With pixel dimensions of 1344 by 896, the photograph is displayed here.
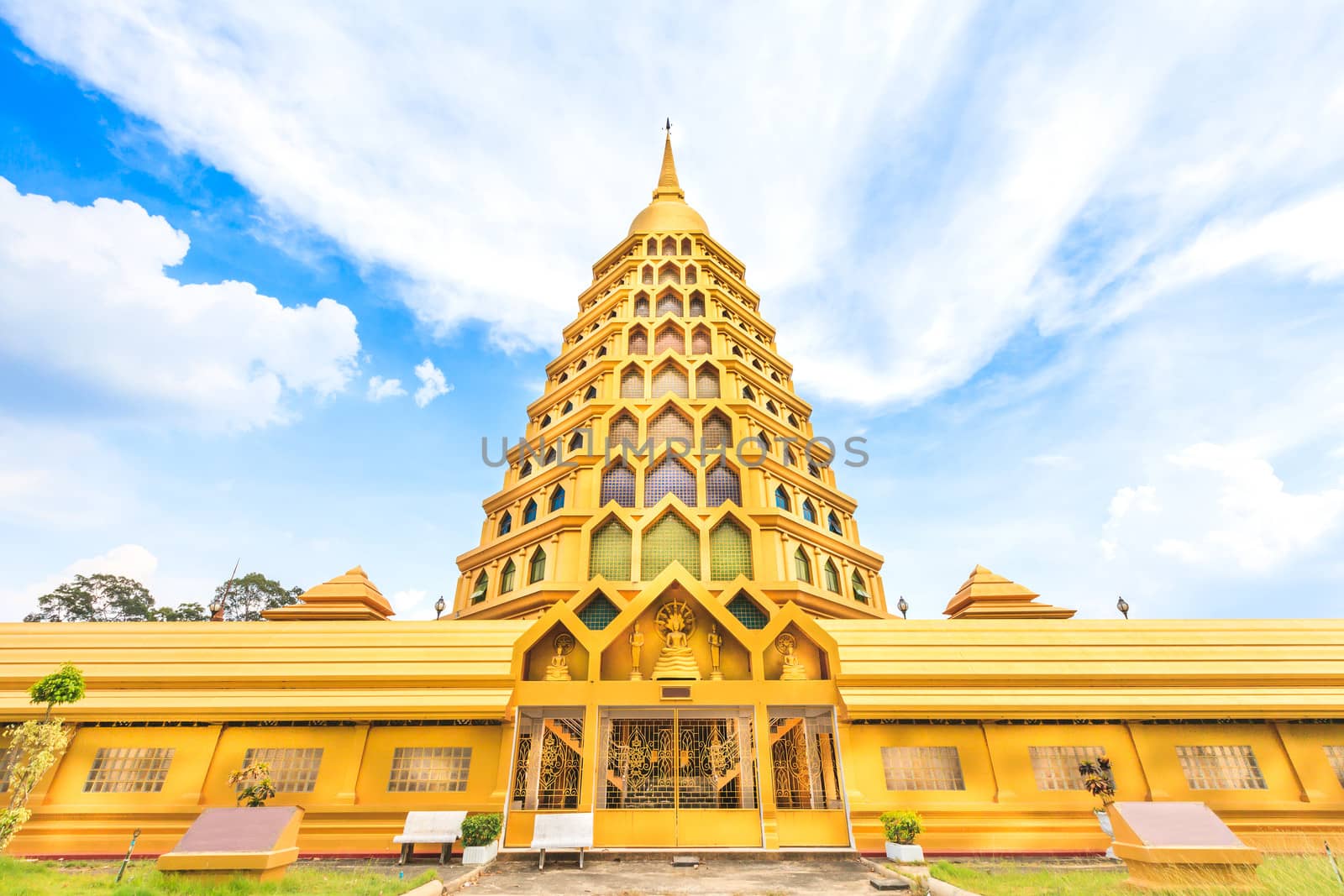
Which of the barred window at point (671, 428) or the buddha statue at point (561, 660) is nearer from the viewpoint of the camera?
the buddha statue at point (561, 660)

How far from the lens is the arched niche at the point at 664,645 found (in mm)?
17031

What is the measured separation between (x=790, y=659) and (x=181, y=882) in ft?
42.8

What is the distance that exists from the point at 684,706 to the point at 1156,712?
11.7 meters

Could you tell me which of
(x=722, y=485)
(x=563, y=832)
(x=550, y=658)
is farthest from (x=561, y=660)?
(x=722, y=485)

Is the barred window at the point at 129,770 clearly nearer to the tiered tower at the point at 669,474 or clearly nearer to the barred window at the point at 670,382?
the tiered tower at the point at 669,474

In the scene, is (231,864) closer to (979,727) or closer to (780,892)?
(780,892)

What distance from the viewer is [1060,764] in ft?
50.6

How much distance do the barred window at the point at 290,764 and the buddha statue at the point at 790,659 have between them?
39.1ft

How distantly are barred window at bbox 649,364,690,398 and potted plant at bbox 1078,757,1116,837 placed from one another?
18.6 metres

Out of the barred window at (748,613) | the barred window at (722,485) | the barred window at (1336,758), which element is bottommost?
the barred window at (1336,758)

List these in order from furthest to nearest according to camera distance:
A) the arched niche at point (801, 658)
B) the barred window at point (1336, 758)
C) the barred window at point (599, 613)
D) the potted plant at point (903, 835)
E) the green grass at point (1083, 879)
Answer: the barred window at point (599, 613), the arched niche at point (801, 658), the barred window at point (1336, 758), the potted plant at point (903, 835), the green grass at point (1083, 879)

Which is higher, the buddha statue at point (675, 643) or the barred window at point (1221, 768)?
the buddha statue at point (675, 643)

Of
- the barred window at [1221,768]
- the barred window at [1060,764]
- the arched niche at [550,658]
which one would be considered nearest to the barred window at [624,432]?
the arched niche at [550,658]

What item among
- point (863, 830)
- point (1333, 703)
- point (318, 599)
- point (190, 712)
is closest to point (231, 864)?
point (190, 712)
